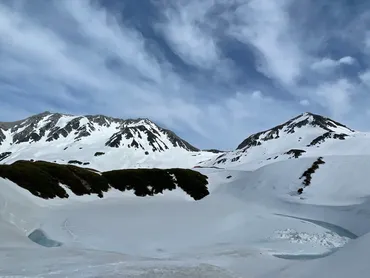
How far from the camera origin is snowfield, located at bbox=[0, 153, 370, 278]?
14.3 meters

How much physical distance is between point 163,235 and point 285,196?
30.1 m

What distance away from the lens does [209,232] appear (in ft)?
99.3

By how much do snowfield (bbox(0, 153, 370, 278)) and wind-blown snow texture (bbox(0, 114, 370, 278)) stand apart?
0.06 m

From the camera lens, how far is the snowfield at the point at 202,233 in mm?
14297

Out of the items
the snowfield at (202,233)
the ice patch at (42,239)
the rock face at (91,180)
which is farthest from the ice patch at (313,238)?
the rock face at (91,180)

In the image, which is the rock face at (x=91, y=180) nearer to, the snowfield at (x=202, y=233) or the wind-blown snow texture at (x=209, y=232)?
the wind-blown snow texture at (x=209, y=232)

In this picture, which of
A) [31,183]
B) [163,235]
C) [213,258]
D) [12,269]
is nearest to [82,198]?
[31,183]

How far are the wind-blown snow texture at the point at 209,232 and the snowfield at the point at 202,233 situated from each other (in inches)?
2.5

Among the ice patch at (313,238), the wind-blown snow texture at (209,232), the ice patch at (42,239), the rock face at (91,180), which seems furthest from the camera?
the rock face at (91,180)

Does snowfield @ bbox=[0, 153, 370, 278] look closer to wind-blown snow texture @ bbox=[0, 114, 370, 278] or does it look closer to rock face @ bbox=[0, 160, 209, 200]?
wind-blown snow texture @ bbox=[0, 114, 370, 278]

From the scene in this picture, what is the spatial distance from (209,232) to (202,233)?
89 centimetres

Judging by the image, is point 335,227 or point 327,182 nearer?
point 335,227

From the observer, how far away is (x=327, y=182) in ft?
180

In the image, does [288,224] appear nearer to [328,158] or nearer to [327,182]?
[327,182]
